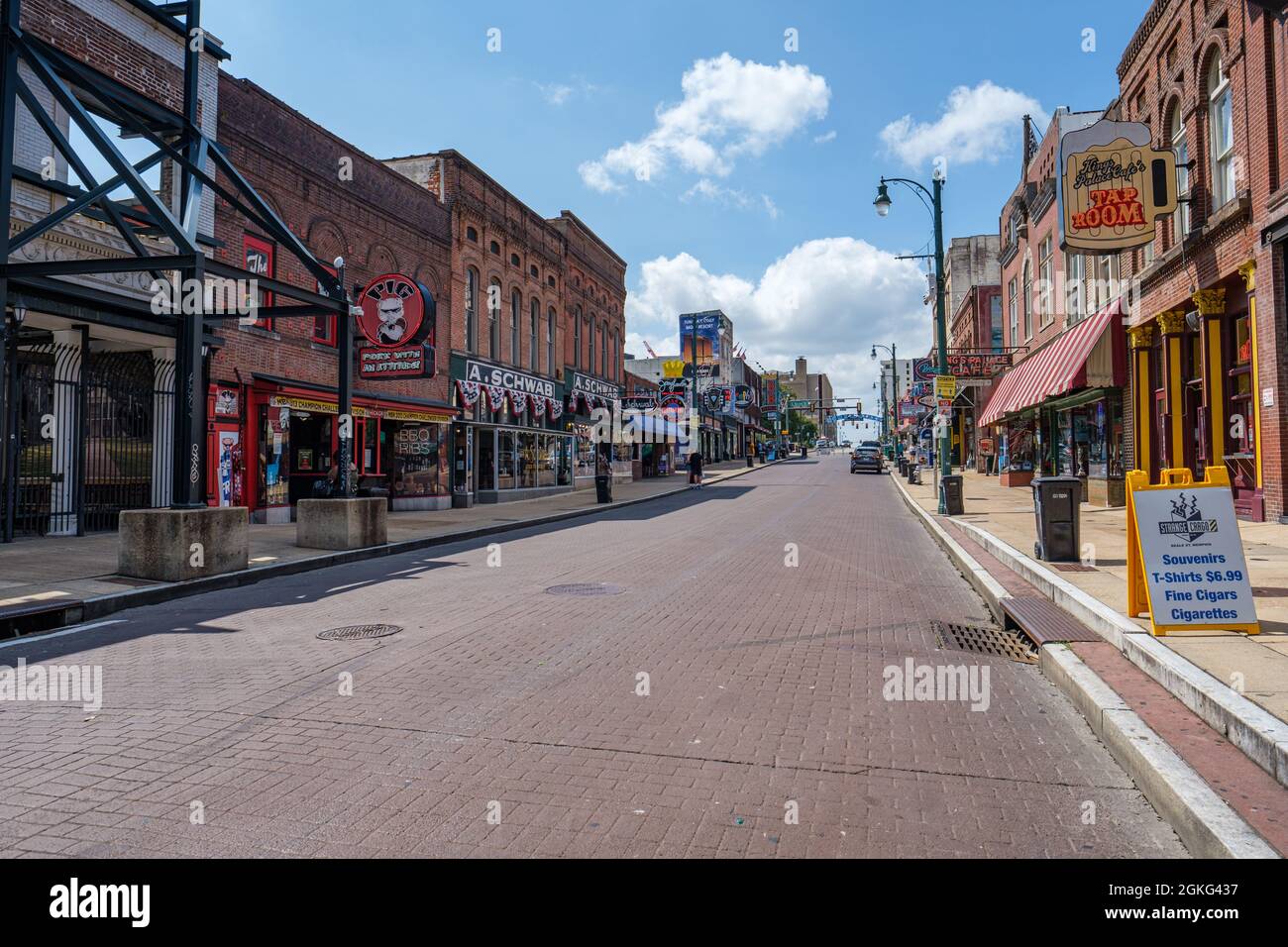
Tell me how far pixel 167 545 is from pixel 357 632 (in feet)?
14.0

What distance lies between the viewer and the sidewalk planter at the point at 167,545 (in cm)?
1037

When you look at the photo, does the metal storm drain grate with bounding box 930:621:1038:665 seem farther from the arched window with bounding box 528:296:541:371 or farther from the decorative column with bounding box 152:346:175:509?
the arched window with bounding box 528:296:541:371

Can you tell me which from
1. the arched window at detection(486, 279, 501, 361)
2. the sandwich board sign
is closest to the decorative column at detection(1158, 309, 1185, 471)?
the sandwich board sign

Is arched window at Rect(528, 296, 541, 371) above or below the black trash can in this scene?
above

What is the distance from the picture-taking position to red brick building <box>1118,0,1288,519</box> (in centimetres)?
1287

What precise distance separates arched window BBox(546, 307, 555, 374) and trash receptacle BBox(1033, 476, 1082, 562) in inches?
958

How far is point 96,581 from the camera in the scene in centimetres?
1003

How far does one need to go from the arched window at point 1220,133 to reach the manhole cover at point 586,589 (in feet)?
41.1

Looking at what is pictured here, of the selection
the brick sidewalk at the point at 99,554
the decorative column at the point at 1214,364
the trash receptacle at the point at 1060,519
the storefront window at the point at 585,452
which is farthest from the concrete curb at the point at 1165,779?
the storefront window at the point at 585,452

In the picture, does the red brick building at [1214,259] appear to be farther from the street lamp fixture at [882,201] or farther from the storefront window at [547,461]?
the storefront window at [547,461]

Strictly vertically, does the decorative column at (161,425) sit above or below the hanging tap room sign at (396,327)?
below
